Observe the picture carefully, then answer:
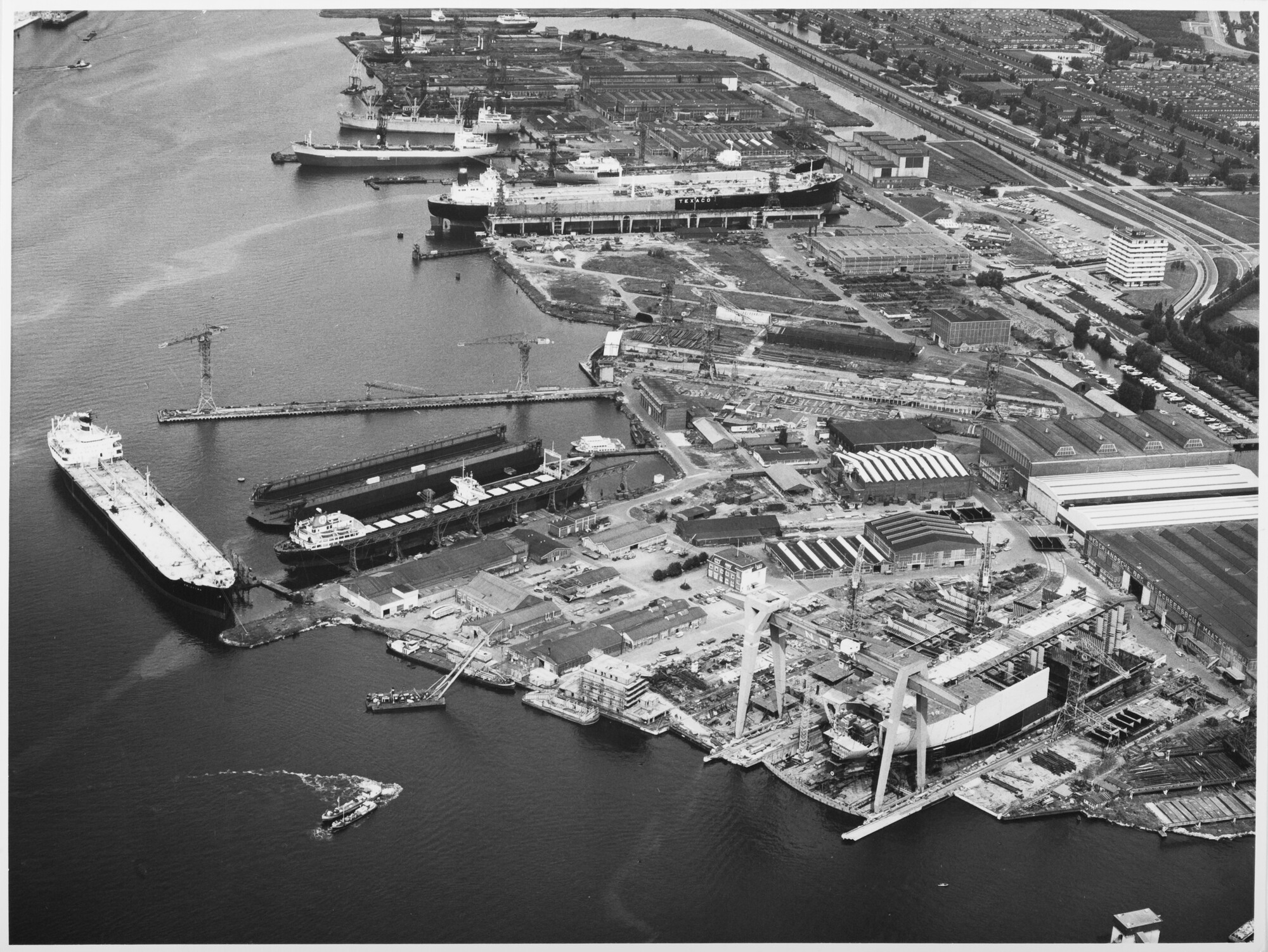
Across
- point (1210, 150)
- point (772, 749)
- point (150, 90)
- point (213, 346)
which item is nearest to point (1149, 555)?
point (772, 749)

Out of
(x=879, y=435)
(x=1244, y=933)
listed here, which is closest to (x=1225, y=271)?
(x=879, y=435)

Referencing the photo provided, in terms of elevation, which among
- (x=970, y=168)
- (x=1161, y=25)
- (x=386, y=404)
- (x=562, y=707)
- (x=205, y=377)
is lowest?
(x=970, y=168)

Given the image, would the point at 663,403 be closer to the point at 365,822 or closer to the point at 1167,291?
the point at 365,822

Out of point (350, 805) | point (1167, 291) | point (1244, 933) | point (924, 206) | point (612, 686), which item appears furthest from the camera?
point (924, 206)

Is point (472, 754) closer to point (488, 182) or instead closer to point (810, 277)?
point (810, 277)

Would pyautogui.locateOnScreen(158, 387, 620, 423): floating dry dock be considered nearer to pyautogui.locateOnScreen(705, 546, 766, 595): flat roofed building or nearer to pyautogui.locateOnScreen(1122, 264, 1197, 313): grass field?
pyautogui.locateOnScreen(705, 546, 766, 595): flat roofed building

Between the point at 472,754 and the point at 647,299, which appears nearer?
the point at 472,754
